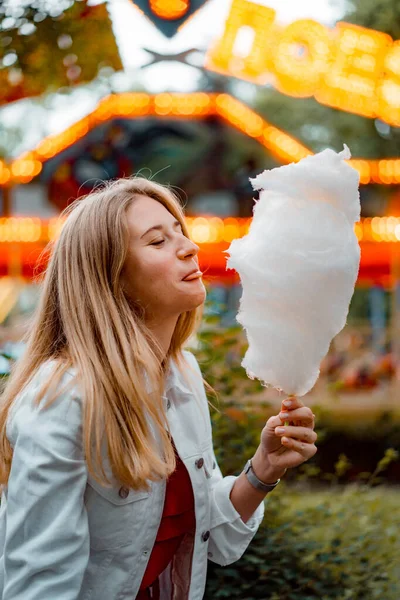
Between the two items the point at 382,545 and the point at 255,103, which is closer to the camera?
the point at 382,545

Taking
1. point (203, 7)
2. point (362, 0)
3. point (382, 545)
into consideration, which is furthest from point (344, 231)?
point (362, 0)

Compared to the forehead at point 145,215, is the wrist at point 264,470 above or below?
below

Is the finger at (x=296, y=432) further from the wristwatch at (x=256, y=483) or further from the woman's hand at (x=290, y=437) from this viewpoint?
the wristwatch at (x=256, y=483)

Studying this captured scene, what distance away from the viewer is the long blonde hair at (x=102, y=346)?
5.67 feet

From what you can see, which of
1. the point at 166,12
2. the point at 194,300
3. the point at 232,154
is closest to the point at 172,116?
the point at 232,154

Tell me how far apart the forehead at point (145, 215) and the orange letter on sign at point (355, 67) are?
314 inches

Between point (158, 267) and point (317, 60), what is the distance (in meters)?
8.35

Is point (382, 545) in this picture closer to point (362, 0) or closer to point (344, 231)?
point (344, 231)

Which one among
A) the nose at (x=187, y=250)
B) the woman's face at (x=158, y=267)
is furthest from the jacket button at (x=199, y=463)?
the nose at (x=187, y=250)

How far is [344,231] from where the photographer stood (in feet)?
6.35

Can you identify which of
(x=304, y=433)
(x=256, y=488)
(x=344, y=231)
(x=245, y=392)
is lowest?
(x=245, y=392)

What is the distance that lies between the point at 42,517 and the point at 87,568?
0.24 metres

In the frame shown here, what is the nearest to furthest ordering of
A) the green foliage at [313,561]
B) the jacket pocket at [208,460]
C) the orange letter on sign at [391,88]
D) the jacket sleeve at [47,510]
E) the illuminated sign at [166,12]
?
the jacket sleeve at [47,510] < the jacket pocket at [208,460] < the green foliage at [313,561] < the illuminated sign at [166,12] < the orange letter on sign at [391,88]

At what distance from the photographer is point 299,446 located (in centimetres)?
192
